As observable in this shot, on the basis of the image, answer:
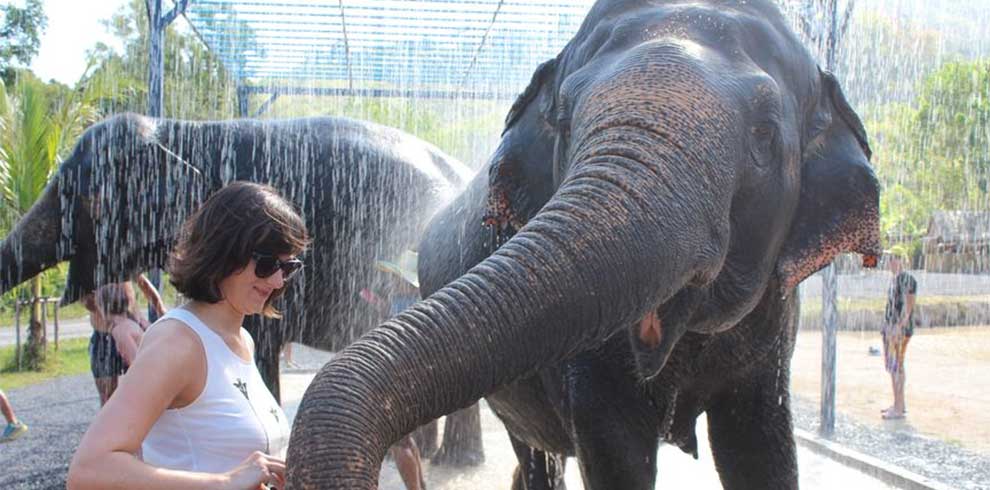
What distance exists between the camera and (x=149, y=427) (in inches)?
79.0

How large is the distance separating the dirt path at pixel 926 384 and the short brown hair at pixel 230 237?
24.8ft

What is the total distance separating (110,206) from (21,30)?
117 ft

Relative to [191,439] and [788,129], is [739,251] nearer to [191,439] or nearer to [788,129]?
[788,129]

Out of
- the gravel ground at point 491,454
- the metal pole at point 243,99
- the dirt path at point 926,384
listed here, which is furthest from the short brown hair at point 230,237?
the metal pole at point 243,99

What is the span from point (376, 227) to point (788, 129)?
3.91 meters

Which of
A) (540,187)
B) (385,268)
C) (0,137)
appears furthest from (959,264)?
(540,187)

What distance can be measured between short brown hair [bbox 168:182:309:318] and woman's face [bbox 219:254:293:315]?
0.04 feet

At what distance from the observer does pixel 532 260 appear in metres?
2.21

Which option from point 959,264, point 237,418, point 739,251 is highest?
point 739,251

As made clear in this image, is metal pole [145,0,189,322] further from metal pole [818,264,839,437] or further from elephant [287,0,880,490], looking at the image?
metal pole [818,264,839,437]

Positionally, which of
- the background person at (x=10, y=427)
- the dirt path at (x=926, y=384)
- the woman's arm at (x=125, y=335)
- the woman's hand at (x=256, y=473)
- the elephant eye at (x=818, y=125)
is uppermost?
the elephant eye at (x=818, y=125)

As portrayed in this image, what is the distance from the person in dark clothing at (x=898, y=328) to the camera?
10180mm

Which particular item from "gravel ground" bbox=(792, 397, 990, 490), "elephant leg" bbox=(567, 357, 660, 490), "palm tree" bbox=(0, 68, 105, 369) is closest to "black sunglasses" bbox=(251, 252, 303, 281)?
"elephant leg" bbox=(567, 357, 660, 490)

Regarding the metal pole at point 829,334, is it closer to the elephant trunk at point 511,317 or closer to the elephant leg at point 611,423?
the elephant leg at point 611,423
